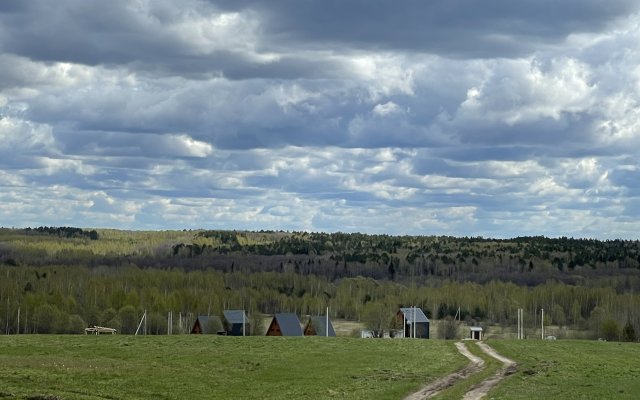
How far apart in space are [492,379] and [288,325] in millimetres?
66778

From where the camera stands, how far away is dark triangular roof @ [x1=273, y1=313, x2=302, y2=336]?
372 feet

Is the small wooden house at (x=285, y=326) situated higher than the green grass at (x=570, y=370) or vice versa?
the green grass at (x=570, y=370)

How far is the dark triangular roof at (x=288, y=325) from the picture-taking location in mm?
113500

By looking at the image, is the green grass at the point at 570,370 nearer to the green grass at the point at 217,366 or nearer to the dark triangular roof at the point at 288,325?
the green grass at the point at 217,366

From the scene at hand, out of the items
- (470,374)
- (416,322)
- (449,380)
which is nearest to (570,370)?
(470,374)

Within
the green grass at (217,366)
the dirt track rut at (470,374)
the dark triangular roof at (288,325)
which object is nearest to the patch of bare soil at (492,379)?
the dirt track rut at (470,374)

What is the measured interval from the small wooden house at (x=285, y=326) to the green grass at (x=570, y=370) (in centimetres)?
4507

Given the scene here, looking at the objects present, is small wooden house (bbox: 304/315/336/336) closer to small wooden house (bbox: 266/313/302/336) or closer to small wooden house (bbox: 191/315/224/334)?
small wooden house (bbox: 266/313/302/336)

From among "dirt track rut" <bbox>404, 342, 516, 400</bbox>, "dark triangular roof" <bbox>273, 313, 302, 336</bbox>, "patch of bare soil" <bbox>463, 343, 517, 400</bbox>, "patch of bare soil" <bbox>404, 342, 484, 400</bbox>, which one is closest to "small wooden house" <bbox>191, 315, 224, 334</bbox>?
"dark triangular roof" <bbox>273, 313, 302, 336</bbox>

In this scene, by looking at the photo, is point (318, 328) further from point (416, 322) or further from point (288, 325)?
point (416, 322)

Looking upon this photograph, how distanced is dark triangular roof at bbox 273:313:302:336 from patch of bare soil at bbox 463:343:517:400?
5054cm

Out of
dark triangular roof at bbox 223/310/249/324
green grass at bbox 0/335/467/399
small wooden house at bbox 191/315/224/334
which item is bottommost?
small wooden house at bbox 191/315/224/334

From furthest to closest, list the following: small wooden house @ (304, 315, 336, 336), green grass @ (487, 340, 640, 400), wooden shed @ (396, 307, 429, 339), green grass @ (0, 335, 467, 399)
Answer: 1. small wooden house @ (304, 315, 336, 336)
2. wooden shed @ (396, 307, 429, 339)
3. green grass @ (487, 340, 640, 400)
4. green grass @ (0, 335, 467, 399)

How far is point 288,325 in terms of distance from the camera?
11462 centimetres
